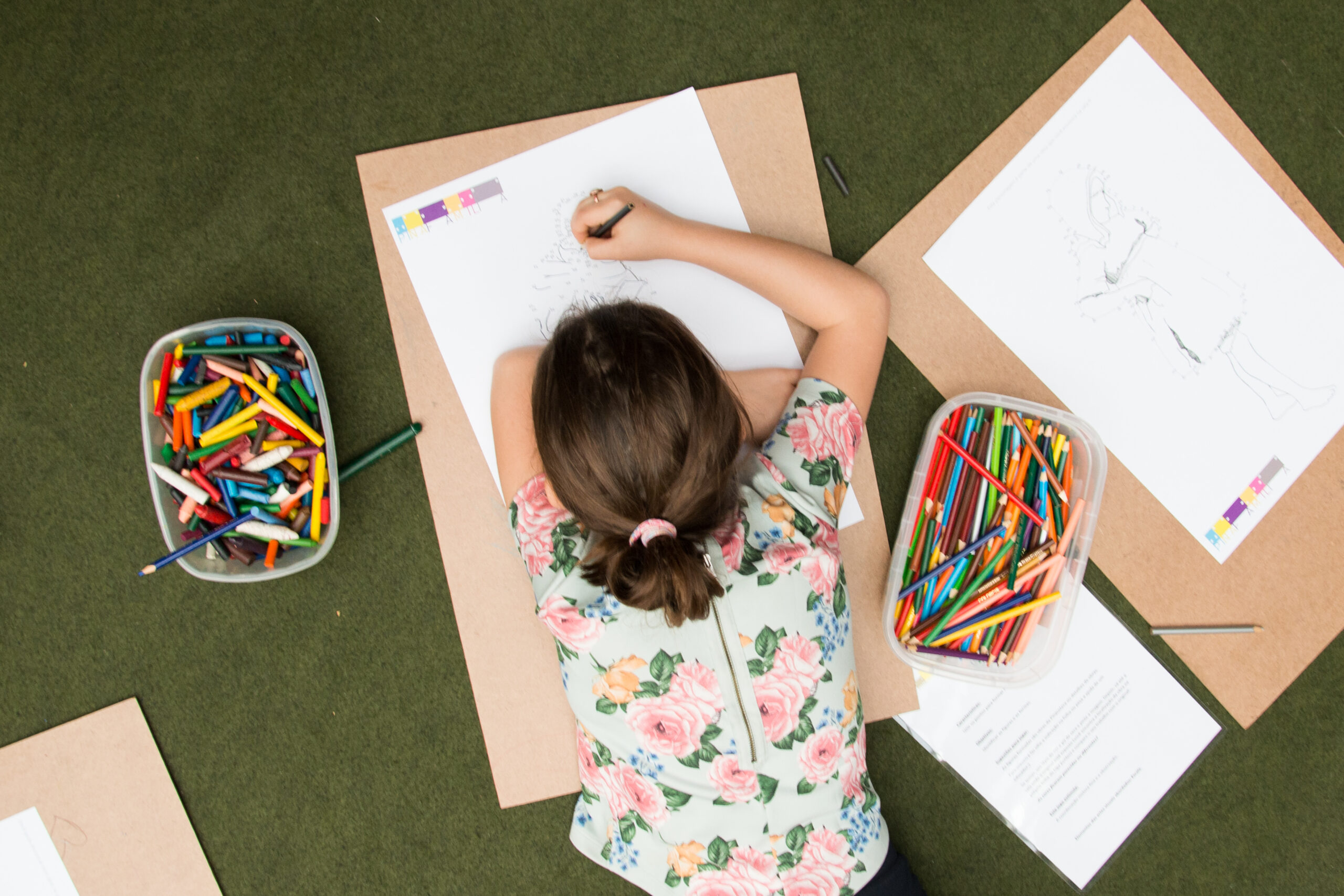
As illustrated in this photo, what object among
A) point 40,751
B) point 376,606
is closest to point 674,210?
point 376,606

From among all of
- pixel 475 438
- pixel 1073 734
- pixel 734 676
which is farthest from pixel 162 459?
pixel 1073 734

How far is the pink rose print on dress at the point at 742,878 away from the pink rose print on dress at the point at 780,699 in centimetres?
16

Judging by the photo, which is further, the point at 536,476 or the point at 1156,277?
the point at 1156,277

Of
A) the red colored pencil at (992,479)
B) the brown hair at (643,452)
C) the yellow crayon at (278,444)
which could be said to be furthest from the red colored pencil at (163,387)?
the red colored pencil at (992,479)

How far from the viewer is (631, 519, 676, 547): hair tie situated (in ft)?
1.85

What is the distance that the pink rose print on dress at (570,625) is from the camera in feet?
2.16

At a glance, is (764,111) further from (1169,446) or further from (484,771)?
(484,771)

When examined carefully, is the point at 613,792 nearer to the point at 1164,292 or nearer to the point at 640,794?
the point at 640,794

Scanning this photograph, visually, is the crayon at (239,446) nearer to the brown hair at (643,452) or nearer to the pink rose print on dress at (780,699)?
the brown hair at (643,452)

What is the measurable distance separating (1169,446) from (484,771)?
97cm

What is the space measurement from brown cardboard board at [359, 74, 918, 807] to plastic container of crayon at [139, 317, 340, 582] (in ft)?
0.35

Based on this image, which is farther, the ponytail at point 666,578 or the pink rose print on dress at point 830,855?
the pink rose print on dress at point 830,855

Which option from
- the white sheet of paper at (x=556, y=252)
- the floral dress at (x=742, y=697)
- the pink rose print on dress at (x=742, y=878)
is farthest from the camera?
the white sheet of paper at (x=556, y=252)

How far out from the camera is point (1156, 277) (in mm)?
906
